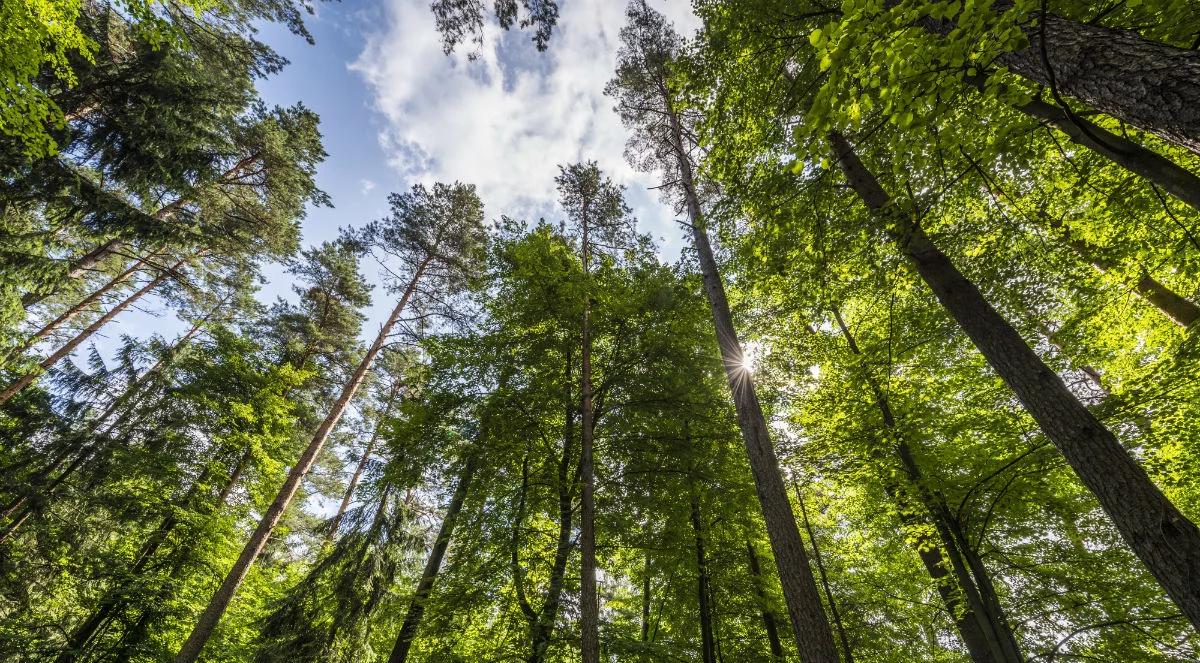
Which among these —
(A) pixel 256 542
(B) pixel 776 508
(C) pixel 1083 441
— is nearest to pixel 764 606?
(B) pixel 776 508

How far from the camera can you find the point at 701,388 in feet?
23.8

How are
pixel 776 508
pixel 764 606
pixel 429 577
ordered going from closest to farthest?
1. pixel 776 508
2. pixel 764 606
3. pixel 429 577

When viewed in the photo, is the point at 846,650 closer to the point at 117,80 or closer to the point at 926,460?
the point at 926,460

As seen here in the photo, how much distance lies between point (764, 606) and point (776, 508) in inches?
157

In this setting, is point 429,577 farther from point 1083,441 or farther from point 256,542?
point 1083,441

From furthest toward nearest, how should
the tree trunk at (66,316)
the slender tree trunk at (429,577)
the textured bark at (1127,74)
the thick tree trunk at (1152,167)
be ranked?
1. the tree trunk at (66,316)
2. the slender tree trunk at (429,577)
3. the thick tree trunk at (1152,167)
4. the textured bark at (1127,74)

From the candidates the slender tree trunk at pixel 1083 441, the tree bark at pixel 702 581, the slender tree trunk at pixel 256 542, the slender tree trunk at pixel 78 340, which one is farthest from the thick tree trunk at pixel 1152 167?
the slender tree trunk at pixel 78 340

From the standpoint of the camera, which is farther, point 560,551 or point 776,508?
point 560,551

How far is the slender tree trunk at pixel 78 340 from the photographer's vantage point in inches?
377

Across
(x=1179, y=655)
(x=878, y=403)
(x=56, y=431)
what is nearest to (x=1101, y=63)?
(x=878, y=403)

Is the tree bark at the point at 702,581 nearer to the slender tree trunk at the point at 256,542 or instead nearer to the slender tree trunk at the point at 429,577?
the slender tree trunk at the point at 429,577

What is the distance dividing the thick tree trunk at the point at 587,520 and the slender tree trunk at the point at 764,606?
3080mm

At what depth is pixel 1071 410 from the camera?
324 cm

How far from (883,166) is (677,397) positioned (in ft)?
15.2
